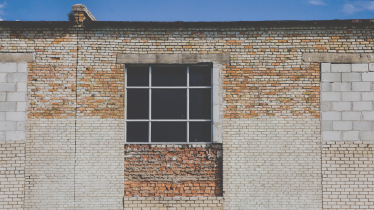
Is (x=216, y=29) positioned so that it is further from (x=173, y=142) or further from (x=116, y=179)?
(x=116, y=179)

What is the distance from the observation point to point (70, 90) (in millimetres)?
6918

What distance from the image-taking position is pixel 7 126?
6.78 m

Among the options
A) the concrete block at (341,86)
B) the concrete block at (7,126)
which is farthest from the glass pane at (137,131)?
the concrete block at (341,86)

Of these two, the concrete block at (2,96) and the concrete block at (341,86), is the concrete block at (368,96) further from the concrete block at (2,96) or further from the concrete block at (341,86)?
the concrete block at (2,96)

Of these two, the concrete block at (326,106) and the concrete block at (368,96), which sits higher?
the concrete block at (368,96)

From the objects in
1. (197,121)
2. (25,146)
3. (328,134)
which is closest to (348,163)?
(328,134)

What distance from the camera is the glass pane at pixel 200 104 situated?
277 inches

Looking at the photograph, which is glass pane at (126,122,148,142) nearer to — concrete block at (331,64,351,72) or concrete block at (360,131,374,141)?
concrete block at (331,64,351,72)

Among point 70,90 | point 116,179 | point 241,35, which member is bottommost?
point 116,179

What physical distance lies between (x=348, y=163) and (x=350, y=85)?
1.98 metres

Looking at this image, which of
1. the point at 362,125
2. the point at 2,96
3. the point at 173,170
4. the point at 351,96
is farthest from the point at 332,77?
the point at 2,96

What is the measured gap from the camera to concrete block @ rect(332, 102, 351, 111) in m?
6.76

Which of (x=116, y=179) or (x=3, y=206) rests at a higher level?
(x=116, y=179)

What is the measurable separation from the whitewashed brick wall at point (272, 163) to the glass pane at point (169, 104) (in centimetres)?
124
